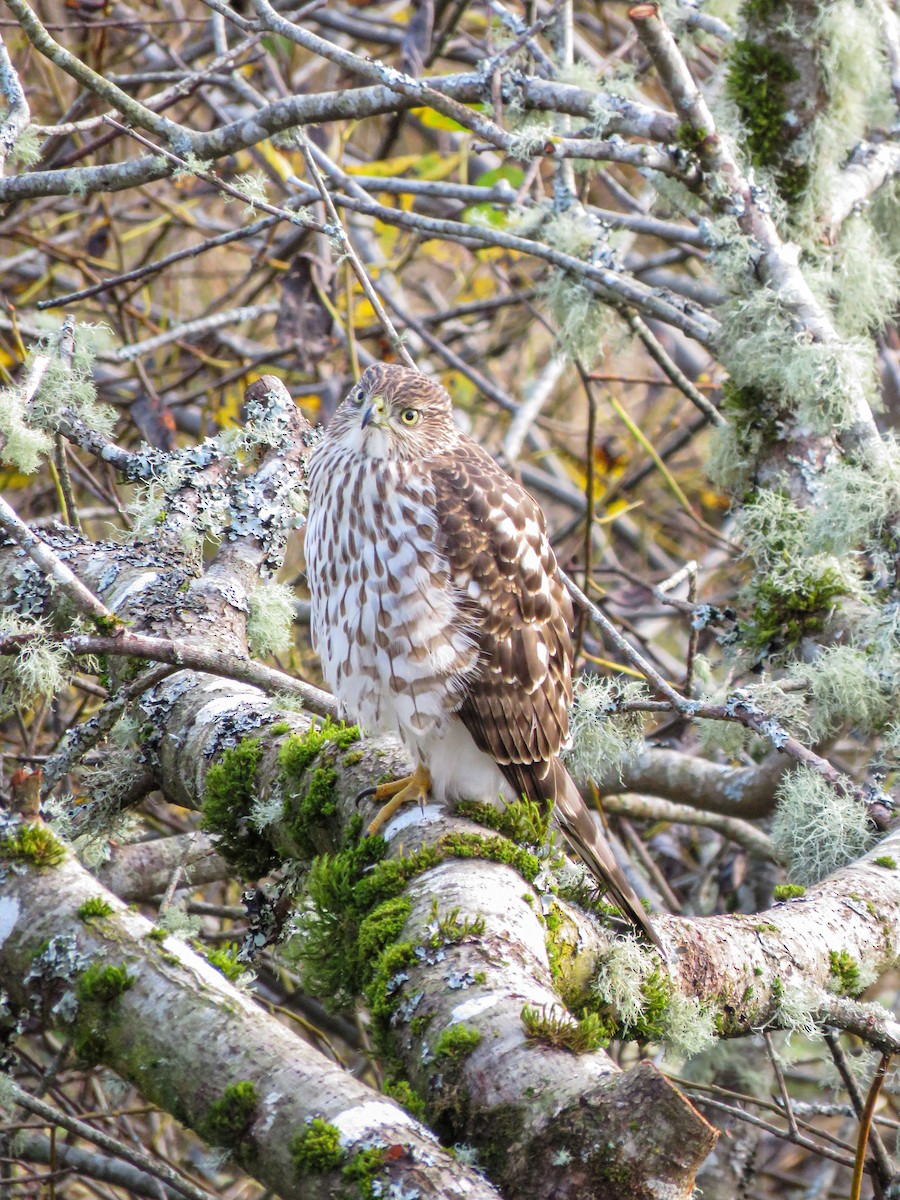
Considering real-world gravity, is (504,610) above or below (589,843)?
above

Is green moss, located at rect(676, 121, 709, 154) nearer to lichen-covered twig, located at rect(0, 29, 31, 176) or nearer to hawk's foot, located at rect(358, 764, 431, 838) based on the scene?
lichen-covered twig, located at rect(0, 29, 31, 176)

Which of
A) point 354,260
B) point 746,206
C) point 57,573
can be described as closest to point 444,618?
point 354,260

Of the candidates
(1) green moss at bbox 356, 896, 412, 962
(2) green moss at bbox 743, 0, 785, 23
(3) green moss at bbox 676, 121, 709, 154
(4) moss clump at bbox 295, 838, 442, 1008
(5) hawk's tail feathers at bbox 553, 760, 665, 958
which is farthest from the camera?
(2) green moss at bbox 743, 0, 785, 23

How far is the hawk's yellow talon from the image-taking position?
2.38 meters

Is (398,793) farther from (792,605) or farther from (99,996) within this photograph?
(792,605)

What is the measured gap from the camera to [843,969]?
233 cm

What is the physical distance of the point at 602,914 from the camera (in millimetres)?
2332

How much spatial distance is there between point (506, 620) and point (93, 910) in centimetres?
132

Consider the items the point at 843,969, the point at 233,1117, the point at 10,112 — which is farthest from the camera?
the point at 10,112

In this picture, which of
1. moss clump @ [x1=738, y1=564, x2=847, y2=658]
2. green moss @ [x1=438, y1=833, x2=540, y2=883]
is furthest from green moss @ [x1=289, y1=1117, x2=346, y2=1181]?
moss clump @ [x1=738, y1=564, x2=847, y2=658]

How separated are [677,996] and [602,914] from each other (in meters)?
0.25

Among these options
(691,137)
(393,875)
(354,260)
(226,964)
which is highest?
(691,137)

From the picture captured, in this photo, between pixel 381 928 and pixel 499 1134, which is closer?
pixel 499 1134

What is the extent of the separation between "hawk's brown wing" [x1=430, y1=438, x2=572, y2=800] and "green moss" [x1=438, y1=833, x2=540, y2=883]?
496 mm
